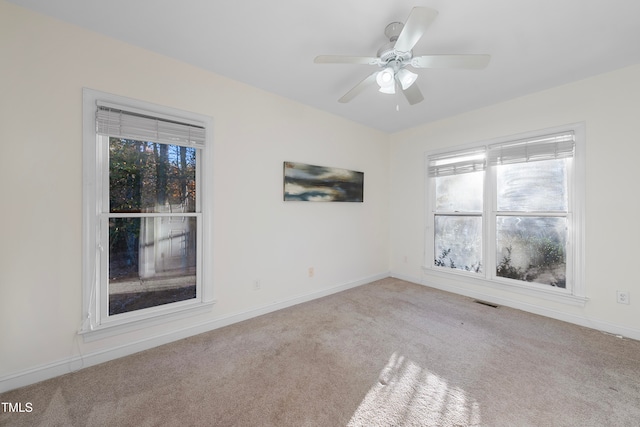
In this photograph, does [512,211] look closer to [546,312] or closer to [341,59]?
[546,312]

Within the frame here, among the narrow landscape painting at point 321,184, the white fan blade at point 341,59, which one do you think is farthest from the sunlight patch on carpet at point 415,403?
the white fan blade at point 341,59

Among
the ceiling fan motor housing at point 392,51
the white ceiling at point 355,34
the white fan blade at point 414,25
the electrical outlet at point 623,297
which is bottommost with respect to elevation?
the electrical outlet at point 623,297

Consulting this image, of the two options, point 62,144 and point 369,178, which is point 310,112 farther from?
point 62,144

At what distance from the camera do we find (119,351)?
201cm

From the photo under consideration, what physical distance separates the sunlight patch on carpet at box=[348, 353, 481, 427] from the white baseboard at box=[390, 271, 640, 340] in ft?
6.61

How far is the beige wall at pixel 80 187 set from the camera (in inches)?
65.6

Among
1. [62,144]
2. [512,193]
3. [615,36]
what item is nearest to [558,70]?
[615,36]

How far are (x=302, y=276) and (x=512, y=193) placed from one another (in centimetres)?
294

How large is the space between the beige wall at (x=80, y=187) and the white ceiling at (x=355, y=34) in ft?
0.77

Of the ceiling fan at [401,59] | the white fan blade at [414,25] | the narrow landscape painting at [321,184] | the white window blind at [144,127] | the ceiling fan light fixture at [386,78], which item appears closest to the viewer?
the white fan blade at [414,25]

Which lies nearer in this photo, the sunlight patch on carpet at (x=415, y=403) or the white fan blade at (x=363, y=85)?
the sunlight patch on carpet at (x=415, y=403)

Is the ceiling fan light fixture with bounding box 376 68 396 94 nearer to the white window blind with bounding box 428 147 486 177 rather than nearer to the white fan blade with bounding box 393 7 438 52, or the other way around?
the white fan blade with bounding box 393 7 438 52

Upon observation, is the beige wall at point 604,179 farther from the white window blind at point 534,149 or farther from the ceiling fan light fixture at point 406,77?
the ceiling fan light fixture at point 406,77

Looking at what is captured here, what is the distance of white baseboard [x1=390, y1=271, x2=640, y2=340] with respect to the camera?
7.77ft
